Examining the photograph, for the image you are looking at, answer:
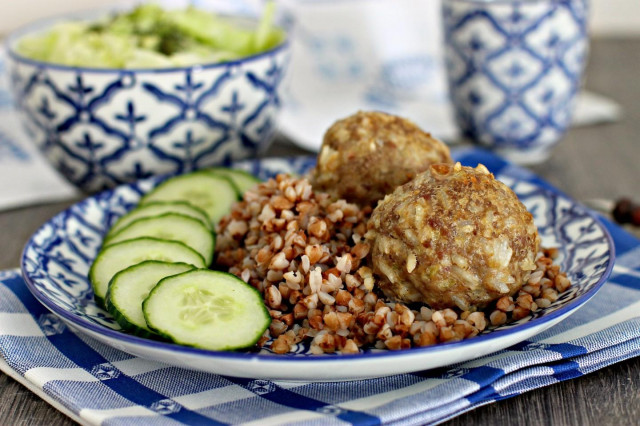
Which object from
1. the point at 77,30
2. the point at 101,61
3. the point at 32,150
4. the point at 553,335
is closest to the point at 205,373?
the point at 553,335

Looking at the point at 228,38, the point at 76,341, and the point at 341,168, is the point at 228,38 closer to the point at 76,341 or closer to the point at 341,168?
the point at 341,168

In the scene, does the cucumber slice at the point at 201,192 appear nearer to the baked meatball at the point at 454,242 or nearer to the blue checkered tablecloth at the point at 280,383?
the blue checkered tablecloth at the point at 280,383

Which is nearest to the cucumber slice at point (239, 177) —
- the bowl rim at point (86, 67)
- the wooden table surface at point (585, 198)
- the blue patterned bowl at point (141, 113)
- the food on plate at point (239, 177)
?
the food on plate at point (239, 177)

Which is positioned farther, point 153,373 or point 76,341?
point 76,341

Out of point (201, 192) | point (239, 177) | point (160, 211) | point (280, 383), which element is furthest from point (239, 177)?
point (280, 383)

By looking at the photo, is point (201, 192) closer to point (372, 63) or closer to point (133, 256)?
point (133, 256)
